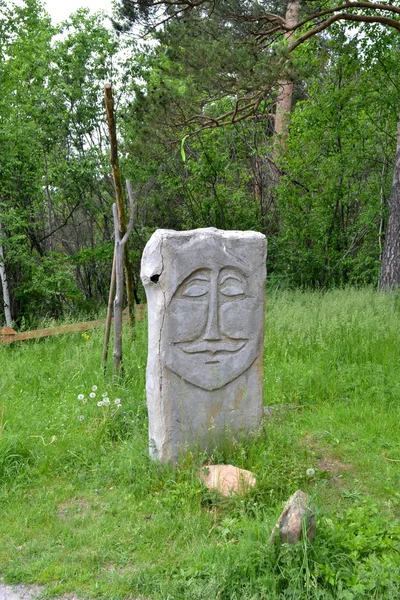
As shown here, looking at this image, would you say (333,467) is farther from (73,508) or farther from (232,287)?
(73,508)

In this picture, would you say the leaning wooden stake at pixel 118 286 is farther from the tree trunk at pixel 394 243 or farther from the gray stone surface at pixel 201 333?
the tree trunk at pixel 394 243

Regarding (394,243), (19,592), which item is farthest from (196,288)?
(394,243)

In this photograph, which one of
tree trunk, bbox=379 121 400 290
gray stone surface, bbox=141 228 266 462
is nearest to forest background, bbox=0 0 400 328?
tree trunk, bbox=379 121 400 290

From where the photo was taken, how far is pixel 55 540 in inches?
138

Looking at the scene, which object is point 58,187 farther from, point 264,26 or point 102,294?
point 264,26

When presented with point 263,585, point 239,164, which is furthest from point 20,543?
point 239,164

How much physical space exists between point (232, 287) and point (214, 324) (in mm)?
306

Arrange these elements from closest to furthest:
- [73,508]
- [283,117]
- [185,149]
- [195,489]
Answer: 1. [195,489]
2. [73,508]
3. [185,149]
4. [283,117]

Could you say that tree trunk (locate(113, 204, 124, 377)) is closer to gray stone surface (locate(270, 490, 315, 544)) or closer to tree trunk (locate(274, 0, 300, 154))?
gray stone surface (locate(270, 490, 315, 544))

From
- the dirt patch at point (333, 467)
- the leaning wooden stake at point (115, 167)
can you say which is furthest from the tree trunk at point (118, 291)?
the dirt patch at point (333, 467)

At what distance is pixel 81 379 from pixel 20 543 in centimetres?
258

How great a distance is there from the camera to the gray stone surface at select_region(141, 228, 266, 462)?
13.5ft

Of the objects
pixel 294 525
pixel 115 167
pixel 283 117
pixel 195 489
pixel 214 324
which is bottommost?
pixel 195 489

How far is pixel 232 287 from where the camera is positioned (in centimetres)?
429
